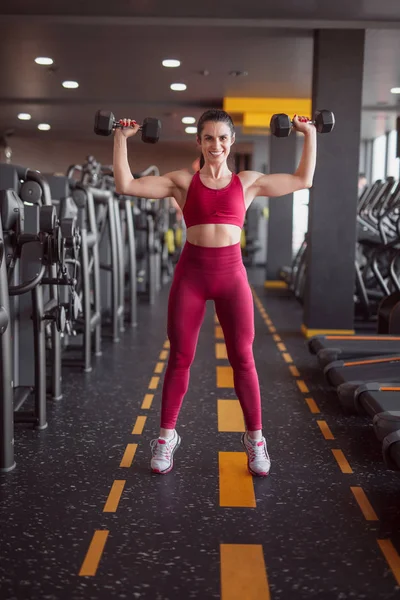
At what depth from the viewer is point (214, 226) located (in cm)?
280

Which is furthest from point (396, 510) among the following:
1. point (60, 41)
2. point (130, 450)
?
point (60, 41)

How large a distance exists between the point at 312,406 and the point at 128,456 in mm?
1341

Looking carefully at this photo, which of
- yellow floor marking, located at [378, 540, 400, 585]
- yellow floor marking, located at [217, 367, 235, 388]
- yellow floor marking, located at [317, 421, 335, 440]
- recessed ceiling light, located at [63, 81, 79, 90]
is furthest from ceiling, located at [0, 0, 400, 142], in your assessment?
yellow floor marking, located at [378, 540, 400, 585]

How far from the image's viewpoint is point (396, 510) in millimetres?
2627

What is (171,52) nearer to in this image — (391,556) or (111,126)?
(111,126)

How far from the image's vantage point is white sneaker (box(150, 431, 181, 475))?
2.99 m

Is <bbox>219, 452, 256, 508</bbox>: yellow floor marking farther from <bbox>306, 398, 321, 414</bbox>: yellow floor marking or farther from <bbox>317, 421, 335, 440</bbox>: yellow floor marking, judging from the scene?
<bbox>306, 398, 321, 414</bbox>: yellow floor marking

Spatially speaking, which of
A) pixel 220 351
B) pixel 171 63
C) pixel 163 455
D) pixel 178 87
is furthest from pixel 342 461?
pixel 178 87

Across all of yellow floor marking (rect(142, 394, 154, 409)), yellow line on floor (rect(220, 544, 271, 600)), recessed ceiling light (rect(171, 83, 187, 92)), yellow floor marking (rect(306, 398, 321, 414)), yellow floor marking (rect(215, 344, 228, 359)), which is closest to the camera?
yellow line on floor (rect(220, 544, 271, 600))

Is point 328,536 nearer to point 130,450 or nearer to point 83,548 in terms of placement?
point 83,548

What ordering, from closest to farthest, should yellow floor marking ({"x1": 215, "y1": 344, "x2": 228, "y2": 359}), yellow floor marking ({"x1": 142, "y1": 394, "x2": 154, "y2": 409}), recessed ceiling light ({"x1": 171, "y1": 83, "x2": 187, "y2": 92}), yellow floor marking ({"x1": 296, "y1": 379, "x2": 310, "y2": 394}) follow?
yellow floor marking ({"x1": 142, "y1": 394, "x2": 154, "y2": 409}) < yellow floor marking ({"x1": 296, "y1": 379, "x2": 310, "y2": 394}) < yellow floor marking ({"x1": 215, "y1": 344, "x2": 228, "y2": 359}) < recessed ceiling light ({"x1": 171, "y1": 83, "x2": 187, "y2": 92})

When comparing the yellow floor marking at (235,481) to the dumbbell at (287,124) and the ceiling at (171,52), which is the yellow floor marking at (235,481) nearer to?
the dumbbell at (287,124)

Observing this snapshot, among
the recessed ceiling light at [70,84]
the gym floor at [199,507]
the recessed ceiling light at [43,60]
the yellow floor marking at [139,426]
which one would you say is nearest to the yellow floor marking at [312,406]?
the gym floor at [199,507]

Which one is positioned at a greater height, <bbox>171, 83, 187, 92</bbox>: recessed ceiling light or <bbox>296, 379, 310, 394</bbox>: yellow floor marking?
<bbox>171, 83, 187, 92</bbox>: recessed ceiling light
